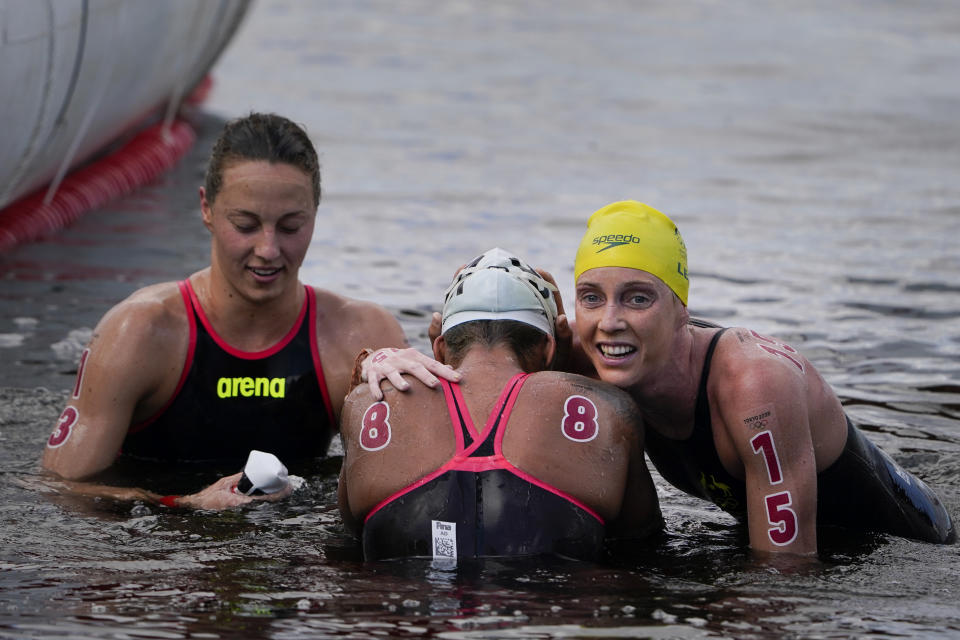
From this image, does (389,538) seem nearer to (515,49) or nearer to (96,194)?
(96,194)

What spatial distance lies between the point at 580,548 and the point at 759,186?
11.9 m

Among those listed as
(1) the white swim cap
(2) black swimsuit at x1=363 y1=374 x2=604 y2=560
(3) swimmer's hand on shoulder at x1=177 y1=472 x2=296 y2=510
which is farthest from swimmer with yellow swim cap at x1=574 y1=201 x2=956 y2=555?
(3) swimmer's hand on shoulder at x1=177 y1=472 x2=296 y2=510

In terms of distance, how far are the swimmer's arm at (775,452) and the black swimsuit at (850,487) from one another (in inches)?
15.5

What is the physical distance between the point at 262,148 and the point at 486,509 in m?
2.37

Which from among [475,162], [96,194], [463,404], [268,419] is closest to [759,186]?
[475,162]

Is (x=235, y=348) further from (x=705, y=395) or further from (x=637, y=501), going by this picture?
(x=705, y=395)

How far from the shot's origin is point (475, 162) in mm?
18609

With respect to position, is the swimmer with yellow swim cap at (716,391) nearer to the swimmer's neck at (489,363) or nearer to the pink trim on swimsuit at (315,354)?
the swimmer's neck at (489,363)

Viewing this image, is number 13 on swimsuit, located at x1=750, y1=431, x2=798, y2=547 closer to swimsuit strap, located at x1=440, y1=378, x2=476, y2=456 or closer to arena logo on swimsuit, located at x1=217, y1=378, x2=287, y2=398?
swimsuit strap, located at x1=440, y1=378, x2=476, y2=456

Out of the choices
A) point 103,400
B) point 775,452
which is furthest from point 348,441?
point 775,452

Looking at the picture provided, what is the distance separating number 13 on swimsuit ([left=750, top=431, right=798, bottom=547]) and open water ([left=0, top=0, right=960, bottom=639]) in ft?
0.52

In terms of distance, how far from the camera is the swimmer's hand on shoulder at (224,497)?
6879 mm

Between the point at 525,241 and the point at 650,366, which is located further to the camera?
the point at 525,241

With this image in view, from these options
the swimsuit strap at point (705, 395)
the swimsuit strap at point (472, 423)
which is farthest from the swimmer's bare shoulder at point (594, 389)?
the swimsuit strap at point (705, 395)
